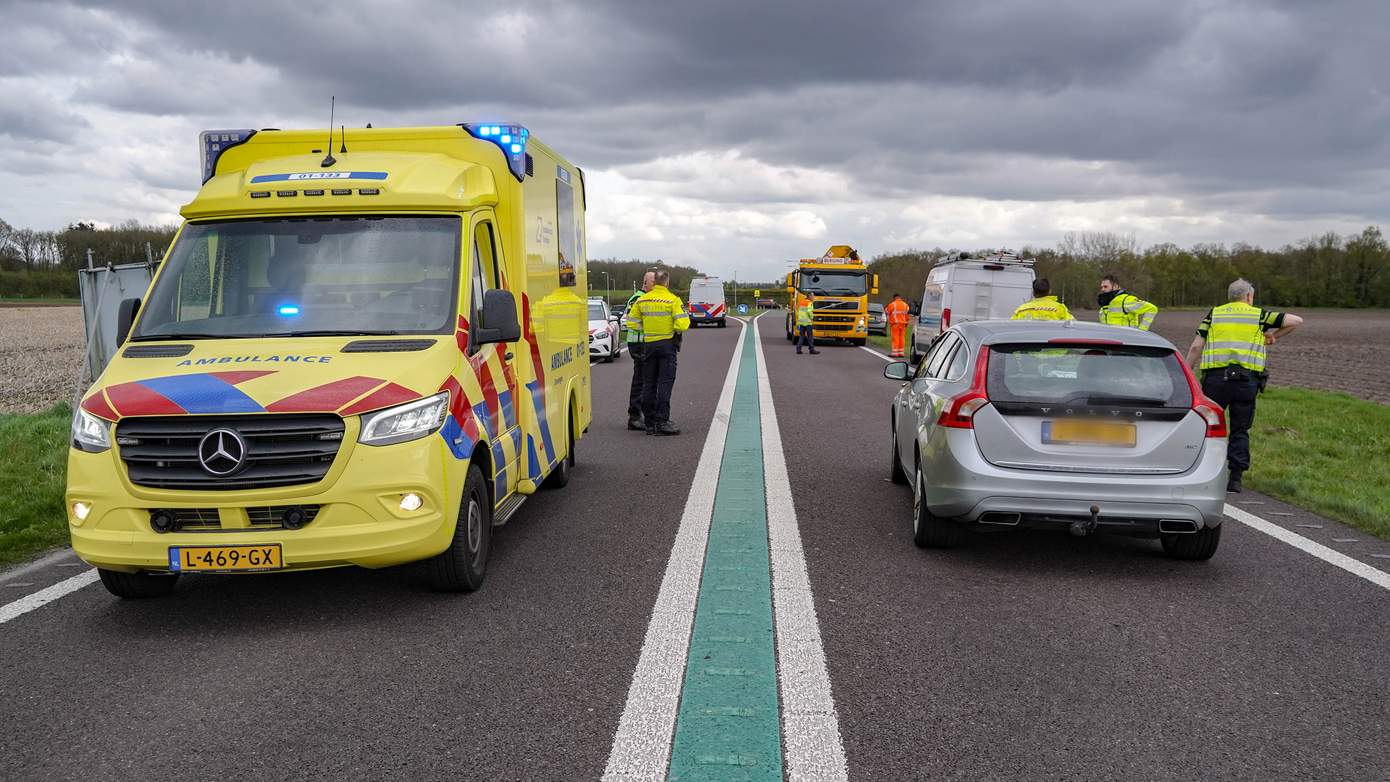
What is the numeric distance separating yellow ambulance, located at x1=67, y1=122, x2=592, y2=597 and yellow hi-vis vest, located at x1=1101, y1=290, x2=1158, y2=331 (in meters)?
6.89

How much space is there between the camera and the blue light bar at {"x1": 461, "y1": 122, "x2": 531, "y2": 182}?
6348 millimetres

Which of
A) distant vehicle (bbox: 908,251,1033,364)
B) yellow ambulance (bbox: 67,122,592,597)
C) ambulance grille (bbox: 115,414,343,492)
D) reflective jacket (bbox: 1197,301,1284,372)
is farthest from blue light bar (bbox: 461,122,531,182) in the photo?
distant vehicle (bbox: 908,251,1033,364)

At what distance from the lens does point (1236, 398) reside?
865 centimetres

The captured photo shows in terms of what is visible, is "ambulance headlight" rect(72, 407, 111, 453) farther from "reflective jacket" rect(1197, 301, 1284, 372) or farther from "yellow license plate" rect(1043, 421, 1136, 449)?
"reflective jacket" rect(1197, 301, 1284, 372)

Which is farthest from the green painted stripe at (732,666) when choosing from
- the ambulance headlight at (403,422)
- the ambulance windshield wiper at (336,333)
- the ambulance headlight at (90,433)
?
the ambulance headlight at (90,433)

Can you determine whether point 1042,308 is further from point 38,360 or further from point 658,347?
point 38,360

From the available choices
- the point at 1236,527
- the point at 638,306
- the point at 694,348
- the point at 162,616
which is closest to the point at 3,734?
the point at 162,616

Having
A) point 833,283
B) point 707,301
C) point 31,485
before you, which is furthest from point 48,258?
point 31,485

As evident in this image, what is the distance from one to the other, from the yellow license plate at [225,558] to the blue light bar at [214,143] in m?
2.71

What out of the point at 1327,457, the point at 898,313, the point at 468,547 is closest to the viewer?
the point at 468,547

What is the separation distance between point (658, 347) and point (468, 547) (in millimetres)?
6550

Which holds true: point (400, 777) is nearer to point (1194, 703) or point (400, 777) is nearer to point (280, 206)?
point (1194, 703)

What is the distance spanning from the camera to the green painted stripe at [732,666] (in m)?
3.46

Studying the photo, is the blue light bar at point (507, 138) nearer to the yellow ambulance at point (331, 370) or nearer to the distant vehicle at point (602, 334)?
the yellow ambulance at point (331, 370)
